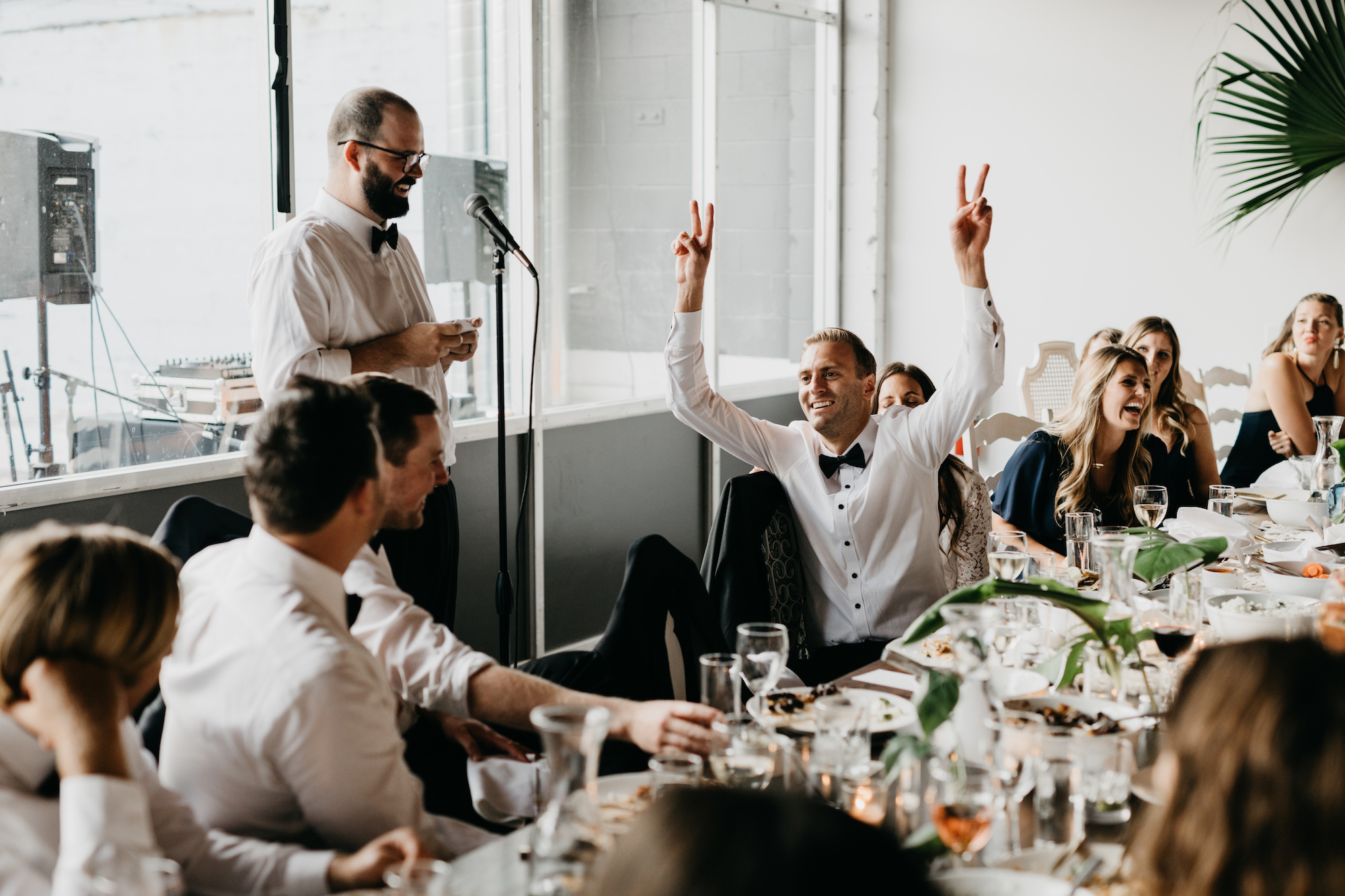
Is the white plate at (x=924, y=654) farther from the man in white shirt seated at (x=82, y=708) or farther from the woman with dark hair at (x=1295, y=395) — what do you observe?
the woman with dark hair at (x=1295, y=395)

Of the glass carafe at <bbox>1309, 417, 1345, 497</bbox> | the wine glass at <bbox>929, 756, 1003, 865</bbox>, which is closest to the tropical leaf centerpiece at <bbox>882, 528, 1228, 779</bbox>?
the wine glass at <bbox>929, 756, 1003, 865</bbox>

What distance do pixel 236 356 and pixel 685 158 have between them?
229 centimetres

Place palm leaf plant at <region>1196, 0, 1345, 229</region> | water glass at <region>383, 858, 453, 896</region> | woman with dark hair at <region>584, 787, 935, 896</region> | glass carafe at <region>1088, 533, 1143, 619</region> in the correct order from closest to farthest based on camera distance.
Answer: woman with dark hair at <region>584, 787, 935, 896</region> < water glass at <region>383, 858, 453, 896</region> < glass carafe at <region>1088, 533, 1143, 619</region> < palm leaf plant at <region>1196, 0, 1345, 229</region>

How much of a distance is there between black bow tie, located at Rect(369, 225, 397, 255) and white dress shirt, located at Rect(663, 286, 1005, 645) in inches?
30.4

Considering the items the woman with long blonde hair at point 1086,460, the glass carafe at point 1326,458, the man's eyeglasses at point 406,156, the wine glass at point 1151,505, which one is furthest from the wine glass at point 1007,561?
the man's eyeglasses at point 406,156

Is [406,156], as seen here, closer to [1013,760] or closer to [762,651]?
[762,651]

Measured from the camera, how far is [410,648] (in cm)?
186

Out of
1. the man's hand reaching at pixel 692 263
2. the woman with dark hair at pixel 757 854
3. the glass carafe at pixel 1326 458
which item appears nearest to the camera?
the woman with dark hair at pixel 757 854

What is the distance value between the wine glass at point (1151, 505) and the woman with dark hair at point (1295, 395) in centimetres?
204

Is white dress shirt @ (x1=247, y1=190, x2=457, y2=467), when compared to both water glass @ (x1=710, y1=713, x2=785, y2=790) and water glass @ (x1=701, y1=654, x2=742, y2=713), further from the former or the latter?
water glass @ (x1=710, y1=713, x2=785, y2=790)

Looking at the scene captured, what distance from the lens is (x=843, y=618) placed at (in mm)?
2777

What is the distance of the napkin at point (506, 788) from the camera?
1611 mm

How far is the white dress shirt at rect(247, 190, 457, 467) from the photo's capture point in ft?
8.91

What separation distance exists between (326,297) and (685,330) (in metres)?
0.86
